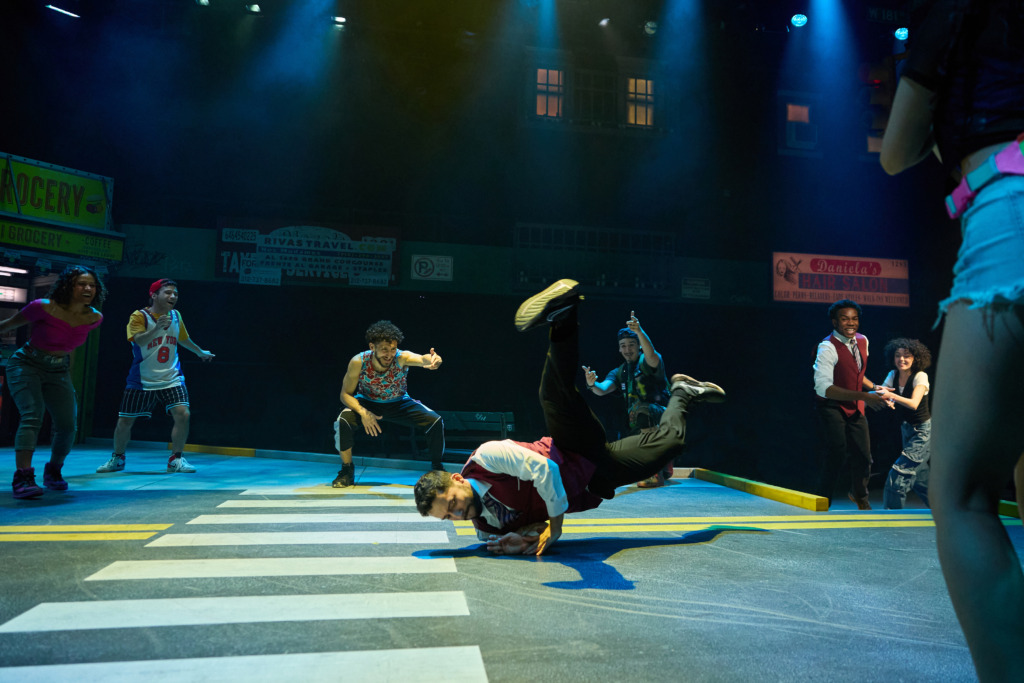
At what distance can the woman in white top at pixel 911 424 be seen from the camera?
6520 mm

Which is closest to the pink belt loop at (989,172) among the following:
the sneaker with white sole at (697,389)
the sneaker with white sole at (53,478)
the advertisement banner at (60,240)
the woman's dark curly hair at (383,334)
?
the sneaker with white sole at (697,389)

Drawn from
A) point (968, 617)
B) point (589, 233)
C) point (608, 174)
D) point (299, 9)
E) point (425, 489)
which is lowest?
point (425, 489)

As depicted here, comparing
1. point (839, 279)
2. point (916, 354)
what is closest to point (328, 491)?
point (916, 354)

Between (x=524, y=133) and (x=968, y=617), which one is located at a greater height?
(x=524, y=133)

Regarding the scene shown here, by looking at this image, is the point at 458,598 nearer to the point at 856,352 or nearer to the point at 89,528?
the point at 89,528

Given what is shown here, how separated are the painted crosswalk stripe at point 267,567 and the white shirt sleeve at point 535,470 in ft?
1.99

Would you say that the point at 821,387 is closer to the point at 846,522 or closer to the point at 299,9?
the point at 846,522

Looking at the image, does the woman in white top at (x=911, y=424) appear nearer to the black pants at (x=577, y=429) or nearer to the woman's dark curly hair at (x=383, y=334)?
the black pants at (x=577, y=429)

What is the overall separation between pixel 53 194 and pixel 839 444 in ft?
43.3

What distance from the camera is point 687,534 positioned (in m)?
4.36

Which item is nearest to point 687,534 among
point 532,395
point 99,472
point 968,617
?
point 968,617

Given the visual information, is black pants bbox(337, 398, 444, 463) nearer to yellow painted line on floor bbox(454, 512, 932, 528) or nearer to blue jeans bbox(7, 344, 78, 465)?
yellow painted line on floor bbox(454, 512, 932, 528)

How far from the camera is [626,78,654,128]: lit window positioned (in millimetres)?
16297

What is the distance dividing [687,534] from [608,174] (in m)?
13.1
